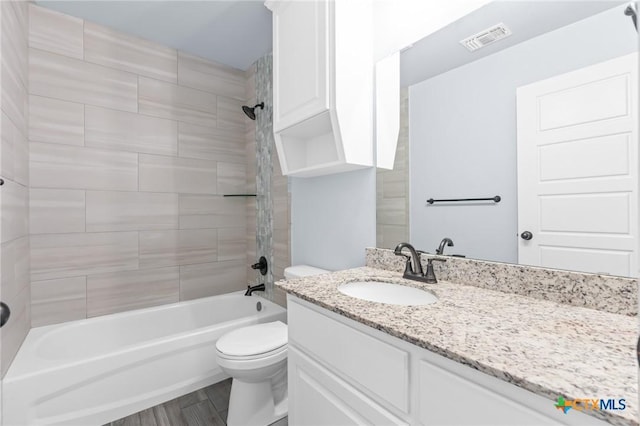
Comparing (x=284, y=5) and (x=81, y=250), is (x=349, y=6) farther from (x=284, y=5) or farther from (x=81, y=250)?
(x=81, y=250)

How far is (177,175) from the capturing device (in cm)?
242

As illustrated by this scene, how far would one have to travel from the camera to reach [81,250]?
2.02 meters

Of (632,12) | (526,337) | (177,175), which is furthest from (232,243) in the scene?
(632,12)

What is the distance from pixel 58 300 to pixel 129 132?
128cm

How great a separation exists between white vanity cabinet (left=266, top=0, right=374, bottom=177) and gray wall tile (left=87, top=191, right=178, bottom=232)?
1.27m

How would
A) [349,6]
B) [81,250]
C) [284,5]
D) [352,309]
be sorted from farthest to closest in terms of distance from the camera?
1. [81,250]
2. [284,5]
3. [349,6]
4. [352,309]

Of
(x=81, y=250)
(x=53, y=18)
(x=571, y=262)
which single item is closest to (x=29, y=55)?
(x=53, y=18)

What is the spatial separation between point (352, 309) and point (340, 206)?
3.09 feet

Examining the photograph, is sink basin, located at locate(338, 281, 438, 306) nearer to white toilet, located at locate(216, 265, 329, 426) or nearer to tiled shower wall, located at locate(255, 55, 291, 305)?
white toilet, located at locate(216, 265, 329, 426)

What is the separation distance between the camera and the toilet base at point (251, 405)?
1509mm

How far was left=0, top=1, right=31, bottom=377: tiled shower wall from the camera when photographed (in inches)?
53.3

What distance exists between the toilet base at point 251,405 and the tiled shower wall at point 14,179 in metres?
1.07

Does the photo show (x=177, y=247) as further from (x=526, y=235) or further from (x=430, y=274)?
(x=526, y=235)

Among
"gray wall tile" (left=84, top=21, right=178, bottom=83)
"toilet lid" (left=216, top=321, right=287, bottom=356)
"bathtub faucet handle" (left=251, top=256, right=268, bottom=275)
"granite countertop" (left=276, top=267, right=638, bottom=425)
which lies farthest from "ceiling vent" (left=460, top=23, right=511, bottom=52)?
"gray wall tile" (left=84, top=21, right=178, bottom=83)
